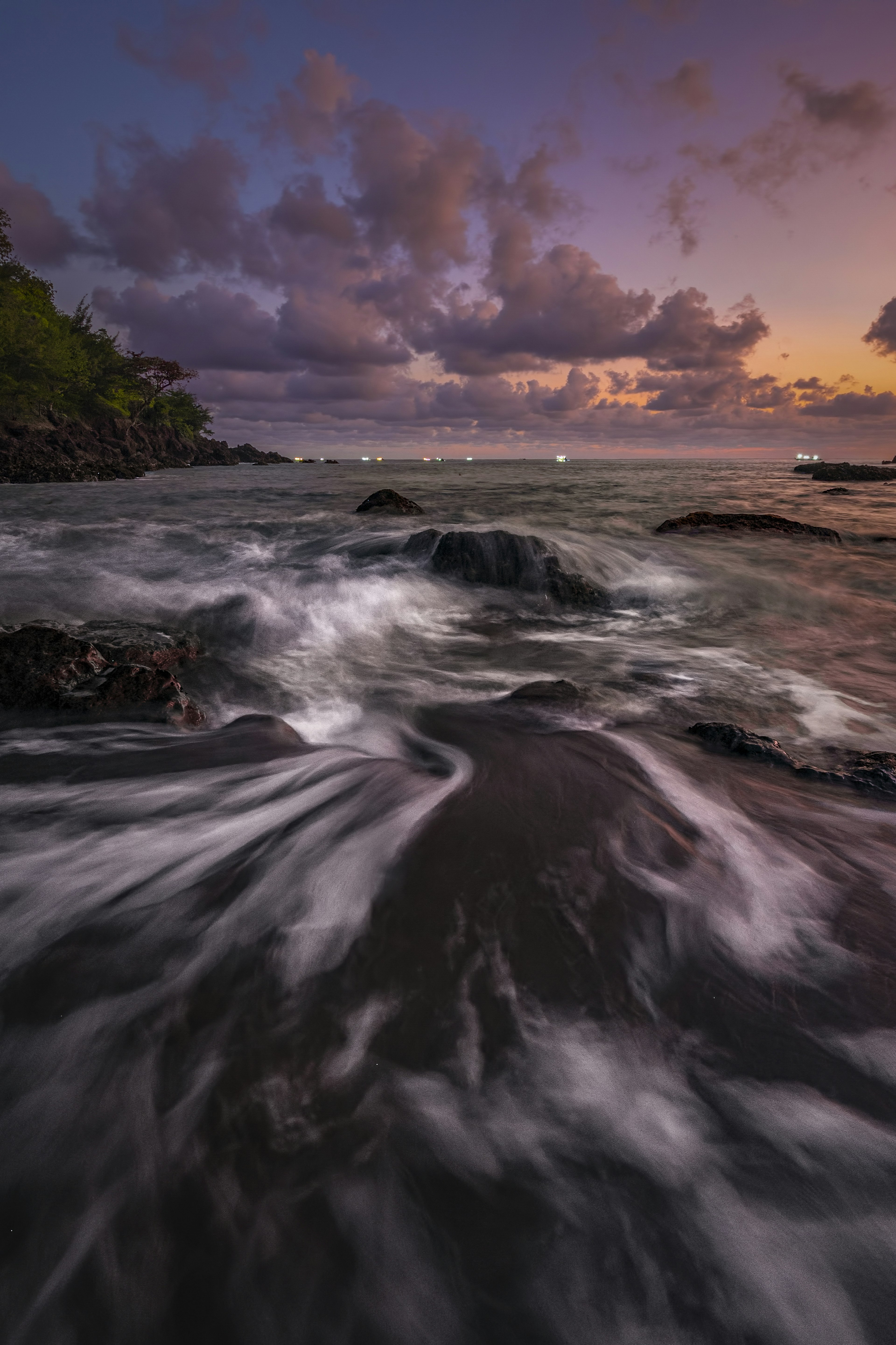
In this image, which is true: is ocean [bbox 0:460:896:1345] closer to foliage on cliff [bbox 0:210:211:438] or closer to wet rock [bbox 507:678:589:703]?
wet rock [bbox 507:678:589:703]

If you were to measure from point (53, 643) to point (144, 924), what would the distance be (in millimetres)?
2857

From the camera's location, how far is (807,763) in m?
3.62

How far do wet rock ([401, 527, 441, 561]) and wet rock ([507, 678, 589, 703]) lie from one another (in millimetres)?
5437

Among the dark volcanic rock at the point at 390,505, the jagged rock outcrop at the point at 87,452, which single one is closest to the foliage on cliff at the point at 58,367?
the jagged rock outcrop at the point at 87,452

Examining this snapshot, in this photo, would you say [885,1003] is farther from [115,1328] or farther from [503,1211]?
[115,1328]

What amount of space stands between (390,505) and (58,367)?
4119 cm

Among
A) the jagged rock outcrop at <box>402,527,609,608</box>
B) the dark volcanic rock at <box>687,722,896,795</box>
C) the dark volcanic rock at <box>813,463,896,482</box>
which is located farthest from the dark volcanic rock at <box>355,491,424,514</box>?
the dark volcanic rock at <box>813,463,896,482</box>

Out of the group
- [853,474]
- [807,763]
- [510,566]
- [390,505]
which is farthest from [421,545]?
[853,474]

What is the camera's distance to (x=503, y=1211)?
1365mm

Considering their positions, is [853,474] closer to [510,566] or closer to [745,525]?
[745,525]

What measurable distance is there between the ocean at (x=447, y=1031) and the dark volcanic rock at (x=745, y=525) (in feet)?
32.5

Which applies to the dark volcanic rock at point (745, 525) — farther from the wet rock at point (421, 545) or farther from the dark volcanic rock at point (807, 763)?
the dark volcanic rock at point (807, 763)

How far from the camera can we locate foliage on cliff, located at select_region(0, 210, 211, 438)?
38.8m

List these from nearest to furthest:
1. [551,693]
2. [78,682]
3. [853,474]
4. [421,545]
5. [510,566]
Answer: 1. [78,682]
2. [551,693]
3. [510,566]
4. [421,545]
5. [853,474]
